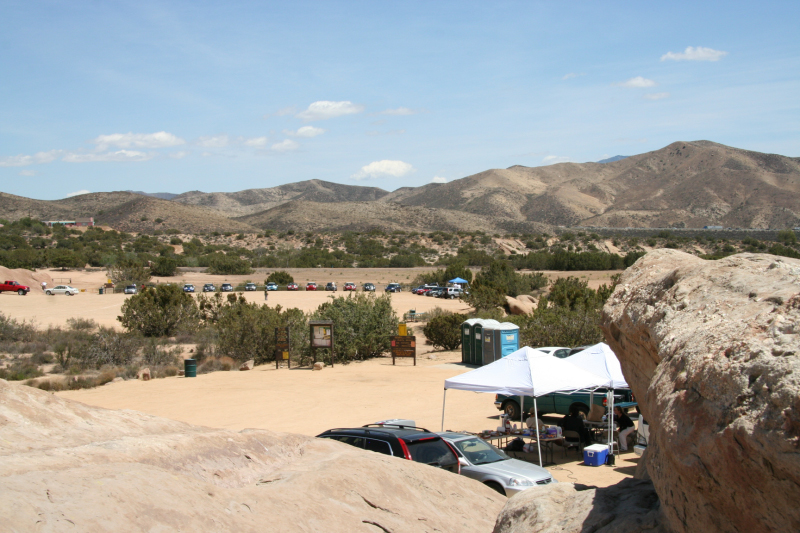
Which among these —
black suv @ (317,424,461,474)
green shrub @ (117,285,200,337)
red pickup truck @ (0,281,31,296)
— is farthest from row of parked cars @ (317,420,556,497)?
red pickup truck @ (0,281,31,296)

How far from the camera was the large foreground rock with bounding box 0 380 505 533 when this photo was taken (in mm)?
4695

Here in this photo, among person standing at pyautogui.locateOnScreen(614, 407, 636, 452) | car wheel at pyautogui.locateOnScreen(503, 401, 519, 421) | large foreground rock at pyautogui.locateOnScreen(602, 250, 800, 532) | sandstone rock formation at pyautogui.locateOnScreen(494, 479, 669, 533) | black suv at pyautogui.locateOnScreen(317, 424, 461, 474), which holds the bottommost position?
car wheel at pyautogui.locateOnScreen(503, 401, 519, 421)

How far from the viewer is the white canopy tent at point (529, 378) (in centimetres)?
1284

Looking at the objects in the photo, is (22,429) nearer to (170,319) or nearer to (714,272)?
(714,272)

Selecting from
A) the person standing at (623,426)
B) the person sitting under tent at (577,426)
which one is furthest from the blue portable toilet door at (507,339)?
the person sitting under tent at (577,426)

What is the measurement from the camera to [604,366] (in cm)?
1432

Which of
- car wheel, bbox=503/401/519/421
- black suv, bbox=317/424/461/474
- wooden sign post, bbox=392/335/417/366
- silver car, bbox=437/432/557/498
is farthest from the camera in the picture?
wooden sign post, bbox=392/335/417/366

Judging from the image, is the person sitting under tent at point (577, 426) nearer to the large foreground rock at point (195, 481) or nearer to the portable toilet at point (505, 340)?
the large foreground rock at point (195, 481)

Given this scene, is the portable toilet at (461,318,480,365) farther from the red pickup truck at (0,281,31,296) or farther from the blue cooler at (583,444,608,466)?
the red pickup truck at (0,281,31,296)

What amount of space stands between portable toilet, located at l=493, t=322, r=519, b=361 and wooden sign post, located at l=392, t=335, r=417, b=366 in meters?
4.48

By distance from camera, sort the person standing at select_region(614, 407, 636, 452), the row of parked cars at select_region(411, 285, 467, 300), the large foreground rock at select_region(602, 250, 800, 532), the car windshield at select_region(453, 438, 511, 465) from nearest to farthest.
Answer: the large foreground rock at select_region(602, 250, 800, 532)
the car windshield at select_region(453, 438, 511, 465)
the person standing at select_region(614, 407, 636, 452)
the row of parked cars at select_region(411, 285, 467, 300)

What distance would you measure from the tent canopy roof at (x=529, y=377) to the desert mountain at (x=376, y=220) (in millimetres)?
121464

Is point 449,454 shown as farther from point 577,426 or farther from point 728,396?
point 728,396

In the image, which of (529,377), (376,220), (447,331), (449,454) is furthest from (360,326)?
(376,220)
